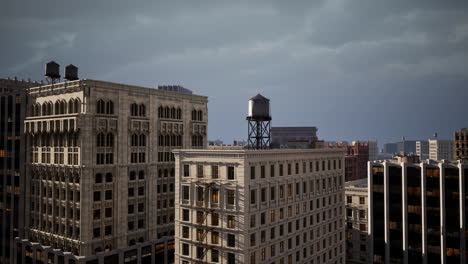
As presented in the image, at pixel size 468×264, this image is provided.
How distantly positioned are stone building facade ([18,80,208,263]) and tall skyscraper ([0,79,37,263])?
2.64 meters

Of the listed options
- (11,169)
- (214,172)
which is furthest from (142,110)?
(11,169)

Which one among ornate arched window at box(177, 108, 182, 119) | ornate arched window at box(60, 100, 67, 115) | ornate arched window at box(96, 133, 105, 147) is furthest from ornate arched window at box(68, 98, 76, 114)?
ornate arched window at box(177, 108, 182, 119)

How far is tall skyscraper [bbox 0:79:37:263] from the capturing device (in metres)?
80.1

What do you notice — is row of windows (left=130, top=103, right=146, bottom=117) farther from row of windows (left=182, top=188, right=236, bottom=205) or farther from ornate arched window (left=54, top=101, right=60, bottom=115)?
row of windows (left=182, top=188, right=236, bottom=205)

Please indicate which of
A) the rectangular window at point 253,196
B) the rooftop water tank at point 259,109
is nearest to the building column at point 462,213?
the rooftop water tank at point 259,109

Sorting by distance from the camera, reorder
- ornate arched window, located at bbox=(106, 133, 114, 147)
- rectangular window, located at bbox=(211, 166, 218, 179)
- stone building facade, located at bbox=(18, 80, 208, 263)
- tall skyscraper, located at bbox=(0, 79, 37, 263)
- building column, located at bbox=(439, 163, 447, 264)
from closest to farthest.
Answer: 1. rectangular window, located at bbox=(211, 166, 218, 179)
2. stone building facade, located at bbox=(18, 80, 208, 263)
3. ornate arched window, located at bbox=(106, 133, 114, 147)
4. tall skyscraper, located at bbox=(0, 79, 37, 263)
5. building column, located at bbox=(439, 163, 447, 264)

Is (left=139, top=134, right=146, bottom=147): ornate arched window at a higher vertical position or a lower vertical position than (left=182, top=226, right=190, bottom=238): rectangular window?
higher

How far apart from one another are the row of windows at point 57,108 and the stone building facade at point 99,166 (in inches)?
7.5

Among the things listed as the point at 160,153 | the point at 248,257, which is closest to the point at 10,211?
the point at 160,153

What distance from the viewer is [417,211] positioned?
84938 mm

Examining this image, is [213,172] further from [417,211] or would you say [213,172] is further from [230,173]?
[417,211]

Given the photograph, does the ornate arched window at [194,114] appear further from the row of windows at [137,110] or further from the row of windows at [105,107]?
the row of windows at [105,107]

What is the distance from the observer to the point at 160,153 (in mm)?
81250

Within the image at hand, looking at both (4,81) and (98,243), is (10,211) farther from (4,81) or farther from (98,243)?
(4,81)
